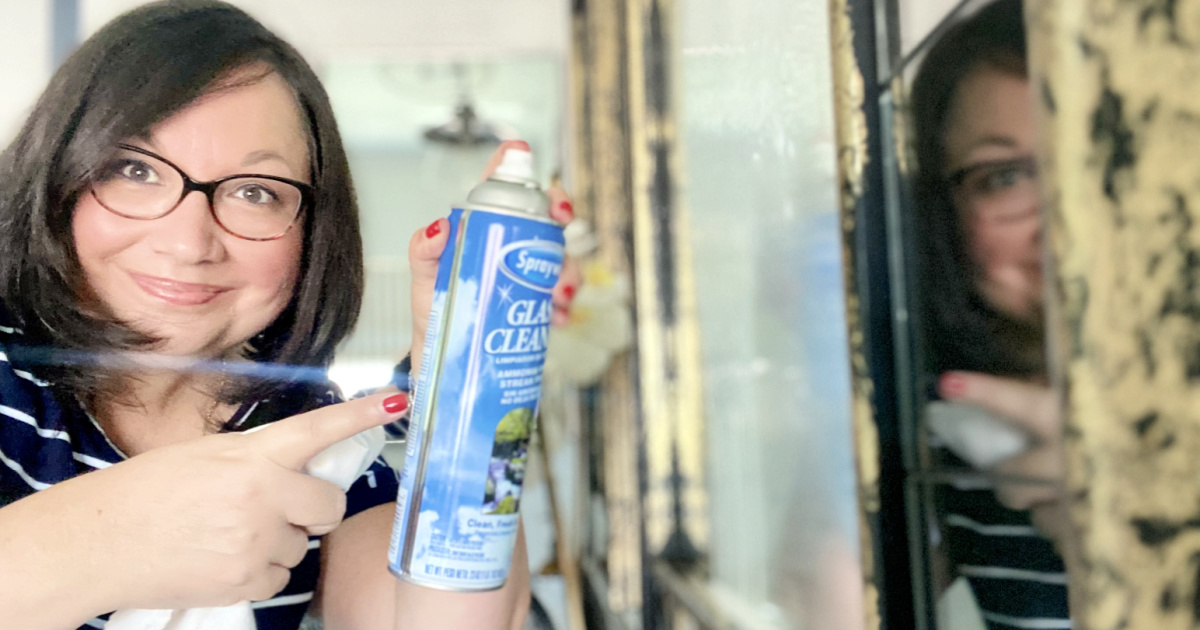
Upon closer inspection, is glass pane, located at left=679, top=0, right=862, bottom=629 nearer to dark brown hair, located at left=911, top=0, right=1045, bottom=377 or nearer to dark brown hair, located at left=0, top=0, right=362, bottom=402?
dark brown hair, located at left=911, top=0, right=1045, bottom=377

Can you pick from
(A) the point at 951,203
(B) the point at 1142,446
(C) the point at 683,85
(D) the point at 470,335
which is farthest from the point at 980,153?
(C) the point at 683,85

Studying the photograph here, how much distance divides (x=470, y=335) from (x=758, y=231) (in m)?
0.42

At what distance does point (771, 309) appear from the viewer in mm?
683

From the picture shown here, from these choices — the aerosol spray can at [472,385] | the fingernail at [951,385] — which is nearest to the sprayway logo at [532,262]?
the aerosol spray can at [472,385]

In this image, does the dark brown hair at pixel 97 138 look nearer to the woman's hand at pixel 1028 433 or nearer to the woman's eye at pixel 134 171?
the woman's eye at pixel 134 171

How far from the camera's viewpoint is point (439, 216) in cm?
41

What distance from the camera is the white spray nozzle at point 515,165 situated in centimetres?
36

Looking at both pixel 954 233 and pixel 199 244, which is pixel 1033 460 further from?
pixel 199 244

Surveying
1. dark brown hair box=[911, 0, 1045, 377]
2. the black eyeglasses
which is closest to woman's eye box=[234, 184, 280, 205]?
the black eyeglasses

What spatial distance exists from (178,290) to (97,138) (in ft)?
0.27

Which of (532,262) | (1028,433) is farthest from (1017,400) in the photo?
(532,262)

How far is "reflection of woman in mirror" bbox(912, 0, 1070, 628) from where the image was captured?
0.28 m

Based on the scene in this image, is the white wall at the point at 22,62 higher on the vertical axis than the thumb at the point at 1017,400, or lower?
higher

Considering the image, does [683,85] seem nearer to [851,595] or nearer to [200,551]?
[851,595]
